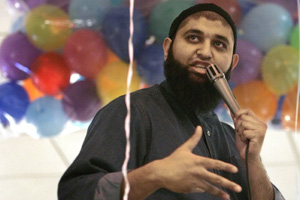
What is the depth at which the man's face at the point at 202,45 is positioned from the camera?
4.17ft

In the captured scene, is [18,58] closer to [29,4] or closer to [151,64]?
[29,4]

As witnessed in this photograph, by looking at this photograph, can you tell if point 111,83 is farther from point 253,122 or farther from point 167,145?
point 253,122

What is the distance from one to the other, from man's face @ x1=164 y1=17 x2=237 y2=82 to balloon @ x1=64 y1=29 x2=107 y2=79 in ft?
0.71

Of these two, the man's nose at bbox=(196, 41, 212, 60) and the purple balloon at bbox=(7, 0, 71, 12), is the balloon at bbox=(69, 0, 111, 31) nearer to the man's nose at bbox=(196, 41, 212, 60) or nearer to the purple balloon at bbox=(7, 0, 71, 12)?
the purple balloon at bbox=(7, 0, 71, 12)

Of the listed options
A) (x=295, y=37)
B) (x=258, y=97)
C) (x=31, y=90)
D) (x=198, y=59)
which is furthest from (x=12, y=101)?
(x=295, y=37)

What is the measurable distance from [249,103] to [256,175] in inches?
13.4

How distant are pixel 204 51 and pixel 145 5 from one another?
34 centimetres

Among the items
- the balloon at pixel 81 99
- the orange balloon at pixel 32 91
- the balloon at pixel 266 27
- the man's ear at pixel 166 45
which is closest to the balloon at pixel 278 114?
the balloon at pixel 266 27

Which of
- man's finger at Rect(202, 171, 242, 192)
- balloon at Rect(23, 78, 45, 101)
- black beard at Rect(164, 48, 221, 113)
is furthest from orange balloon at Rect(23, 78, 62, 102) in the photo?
man's finger at Rect(202, 171, 242, 192)

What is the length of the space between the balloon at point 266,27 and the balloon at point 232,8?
20 millimetres

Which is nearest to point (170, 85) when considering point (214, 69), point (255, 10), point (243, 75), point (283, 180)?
point (214, 69)

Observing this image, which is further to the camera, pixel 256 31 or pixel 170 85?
pixel 256 31

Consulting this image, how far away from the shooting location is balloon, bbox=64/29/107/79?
4.89ft

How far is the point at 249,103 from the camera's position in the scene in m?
1.54
